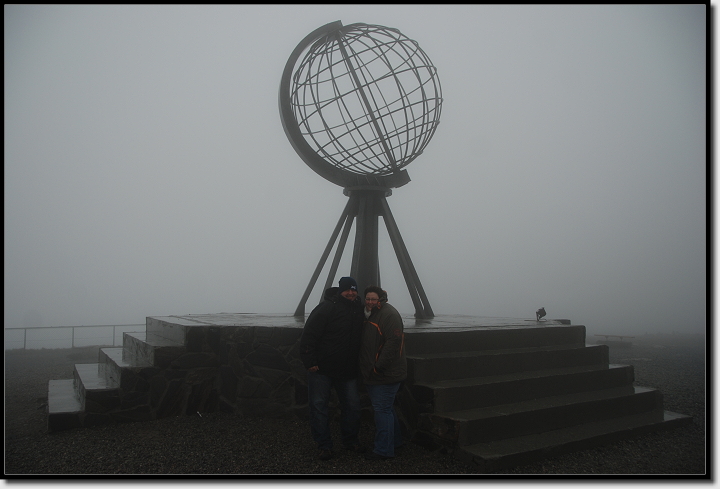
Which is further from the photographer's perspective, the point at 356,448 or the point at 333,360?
the point at 356,448

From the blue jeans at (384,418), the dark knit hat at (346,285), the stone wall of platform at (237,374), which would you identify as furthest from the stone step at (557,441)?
the stone wall of platform at (237,374)

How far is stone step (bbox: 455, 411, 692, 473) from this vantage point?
373 centimetres

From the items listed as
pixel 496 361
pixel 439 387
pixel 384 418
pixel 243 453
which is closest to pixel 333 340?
pixel 384 418

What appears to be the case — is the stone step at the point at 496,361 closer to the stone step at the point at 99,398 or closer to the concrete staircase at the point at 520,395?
the concrete staircase at the point at 520,395

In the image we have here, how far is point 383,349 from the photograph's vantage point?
393 centimetres

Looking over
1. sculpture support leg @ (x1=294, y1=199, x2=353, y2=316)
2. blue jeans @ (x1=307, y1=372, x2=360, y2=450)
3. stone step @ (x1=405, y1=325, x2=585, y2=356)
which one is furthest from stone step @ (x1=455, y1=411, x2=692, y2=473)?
sculpture support leg @ (x1=294, y1=199, x2=353, y2=316)

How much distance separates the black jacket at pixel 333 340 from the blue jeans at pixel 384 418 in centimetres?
28

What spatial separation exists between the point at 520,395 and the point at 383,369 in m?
1.63

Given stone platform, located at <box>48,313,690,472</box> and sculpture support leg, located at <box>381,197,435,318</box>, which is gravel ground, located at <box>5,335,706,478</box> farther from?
sculpture support leg, located at <box>381,197,435,318</box>

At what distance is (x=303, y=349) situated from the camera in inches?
157

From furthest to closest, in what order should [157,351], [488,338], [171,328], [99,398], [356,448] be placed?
1. [171,328]
2. [488,338]
3. [157,351]
4. [99,398]
5. [356,448]

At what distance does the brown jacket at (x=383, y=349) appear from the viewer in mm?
3916

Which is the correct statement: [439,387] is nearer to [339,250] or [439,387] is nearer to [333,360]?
[333,360]

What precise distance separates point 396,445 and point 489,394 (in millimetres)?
1021
